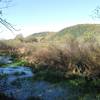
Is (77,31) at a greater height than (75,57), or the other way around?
(77,31)

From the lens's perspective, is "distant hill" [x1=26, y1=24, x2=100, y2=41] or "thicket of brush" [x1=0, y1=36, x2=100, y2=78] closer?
"thicket of brush" [x1=0, y1=36, x2=100, y2=78]

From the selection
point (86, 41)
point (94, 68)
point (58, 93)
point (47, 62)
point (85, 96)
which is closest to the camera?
point (85, 96)

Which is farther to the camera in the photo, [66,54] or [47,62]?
[47,62]

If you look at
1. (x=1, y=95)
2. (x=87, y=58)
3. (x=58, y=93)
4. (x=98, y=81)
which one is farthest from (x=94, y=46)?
(x=1, y=95)

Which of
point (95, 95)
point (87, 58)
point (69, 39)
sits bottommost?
point (95, 95)

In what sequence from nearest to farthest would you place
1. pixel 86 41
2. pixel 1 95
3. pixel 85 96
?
pixel 1 95, pixel 85 96, pixel 86 41

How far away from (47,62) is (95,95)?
12.2 m

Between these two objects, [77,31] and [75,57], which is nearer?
[75,57]

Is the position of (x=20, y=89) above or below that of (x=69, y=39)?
below

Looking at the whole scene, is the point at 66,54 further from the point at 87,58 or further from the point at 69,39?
the point at 87,58

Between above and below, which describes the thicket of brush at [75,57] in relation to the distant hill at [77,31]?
below

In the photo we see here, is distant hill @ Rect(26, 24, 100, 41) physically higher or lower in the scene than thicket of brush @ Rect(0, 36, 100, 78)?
higher

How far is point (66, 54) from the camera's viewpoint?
24.0 metres

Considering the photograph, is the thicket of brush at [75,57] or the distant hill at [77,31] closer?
the thicket of brush at [75,57]
